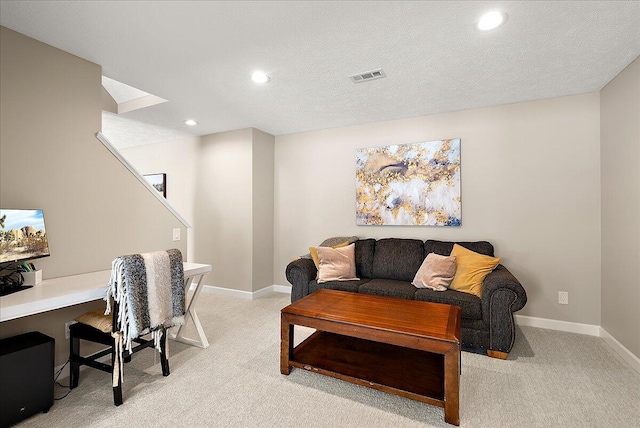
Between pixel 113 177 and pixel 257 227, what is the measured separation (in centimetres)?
204

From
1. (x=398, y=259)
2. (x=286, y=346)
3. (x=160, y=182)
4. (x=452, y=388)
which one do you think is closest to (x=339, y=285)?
(x=398, y=259)

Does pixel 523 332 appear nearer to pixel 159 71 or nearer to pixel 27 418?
pixel 27 418

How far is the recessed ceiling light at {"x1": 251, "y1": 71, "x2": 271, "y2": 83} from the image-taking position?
269cm

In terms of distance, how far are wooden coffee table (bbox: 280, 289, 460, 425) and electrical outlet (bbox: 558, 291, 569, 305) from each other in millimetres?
1660

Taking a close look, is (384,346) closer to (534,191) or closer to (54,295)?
(54,295)

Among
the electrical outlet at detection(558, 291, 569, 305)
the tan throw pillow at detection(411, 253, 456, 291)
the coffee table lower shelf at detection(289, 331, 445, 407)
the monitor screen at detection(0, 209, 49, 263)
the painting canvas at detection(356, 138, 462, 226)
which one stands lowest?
the coffee table lower shelf at detection(289, 331, 445, 407)

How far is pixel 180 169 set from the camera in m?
5.01

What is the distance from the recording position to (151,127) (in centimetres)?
443

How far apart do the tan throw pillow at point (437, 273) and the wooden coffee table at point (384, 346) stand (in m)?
0.61

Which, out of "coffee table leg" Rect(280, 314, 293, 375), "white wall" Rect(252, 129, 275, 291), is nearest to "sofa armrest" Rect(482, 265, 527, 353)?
"coffee table leg" Rect(280, 314, 293, 375)

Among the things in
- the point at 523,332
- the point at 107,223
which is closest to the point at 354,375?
the point at 523,332

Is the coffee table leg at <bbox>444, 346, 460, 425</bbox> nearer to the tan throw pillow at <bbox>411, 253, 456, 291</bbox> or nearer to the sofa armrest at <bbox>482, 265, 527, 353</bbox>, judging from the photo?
the sofa armrest at <bbox>482, 265, 527, 353</bbox>

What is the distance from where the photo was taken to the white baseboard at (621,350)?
2326mm

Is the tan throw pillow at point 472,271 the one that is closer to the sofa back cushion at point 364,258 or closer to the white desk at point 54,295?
the sofa back cushion at point 364,258
